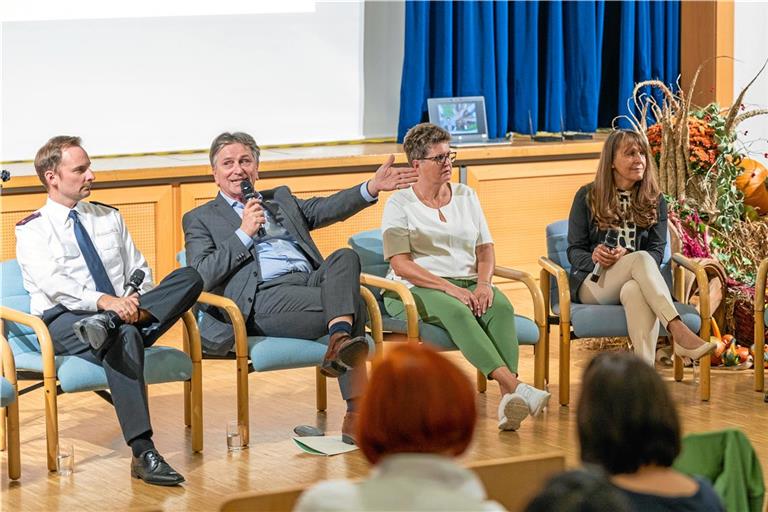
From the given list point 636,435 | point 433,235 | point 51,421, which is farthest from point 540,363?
point 636,435

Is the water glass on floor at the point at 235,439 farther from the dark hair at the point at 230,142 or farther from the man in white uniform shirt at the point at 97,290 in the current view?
the dark hair at the point at 230,142

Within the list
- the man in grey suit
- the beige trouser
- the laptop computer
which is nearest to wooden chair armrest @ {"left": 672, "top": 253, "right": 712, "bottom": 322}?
the beige trouser

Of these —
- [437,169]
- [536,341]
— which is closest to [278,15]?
[437,169]

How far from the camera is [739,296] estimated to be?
18.6 feet

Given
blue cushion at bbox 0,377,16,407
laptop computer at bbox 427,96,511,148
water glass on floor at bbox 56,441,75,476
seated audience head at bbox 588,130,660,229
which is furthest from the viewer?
laptop computer at bbox 427,96,511,148

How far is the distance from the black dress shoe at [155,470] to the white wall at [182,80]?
255cm

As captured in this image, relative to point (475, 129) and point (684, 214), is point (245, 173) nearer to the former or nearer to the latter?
point (684, 214)

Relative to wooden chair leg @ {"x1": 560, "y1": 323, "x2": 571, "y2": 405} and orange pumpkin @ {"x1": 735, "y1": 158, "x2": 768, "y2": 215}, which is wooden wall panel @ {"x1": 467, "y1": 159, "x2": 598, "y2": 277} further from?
wooden chair leg @ {"x1": 560, "y1": 323, "x2": 571, "y2": 405}

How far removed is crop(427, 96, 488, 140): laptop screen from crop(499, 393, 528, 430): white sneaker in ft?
8.69

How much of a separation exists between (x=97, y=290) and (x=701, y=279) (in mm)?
2342

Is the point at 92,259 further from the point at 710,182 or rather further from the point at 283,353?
the point at 710,182

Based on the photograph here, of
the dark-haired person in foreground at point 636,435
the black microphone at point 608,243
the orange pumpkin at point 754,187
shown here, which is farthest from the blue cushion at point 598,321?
the dark-haired person in foreground at point 636,435

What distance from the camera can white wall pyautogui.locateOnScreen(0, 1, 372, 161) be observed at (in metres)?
6.31

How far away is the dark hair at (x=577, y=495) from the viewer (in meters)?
1.68
